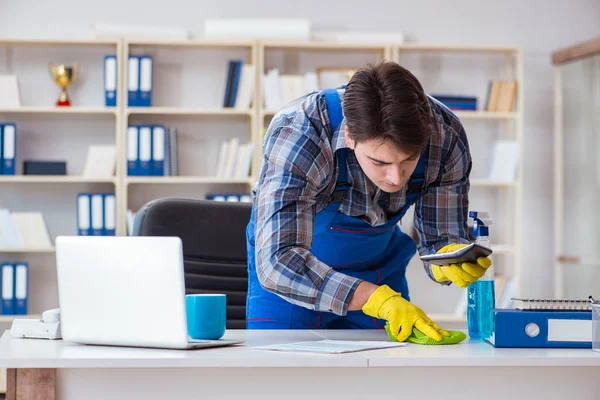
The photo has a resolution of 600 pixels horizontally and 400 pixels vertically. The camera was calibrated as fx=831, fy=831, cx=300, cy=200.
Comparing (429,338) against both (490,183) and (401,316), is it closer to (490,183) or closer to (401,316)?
(401,316)

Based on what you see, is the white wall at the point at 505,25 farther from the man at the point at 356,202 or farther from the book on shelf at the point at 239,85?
the man at the point at 356,202

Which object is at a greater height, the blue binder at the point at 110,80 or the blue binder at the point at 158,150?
the blue binder at the point at 110,80

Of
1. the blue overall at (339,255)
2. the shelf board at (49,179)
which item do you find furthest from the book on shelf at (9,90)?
the blue overall at (339,255)

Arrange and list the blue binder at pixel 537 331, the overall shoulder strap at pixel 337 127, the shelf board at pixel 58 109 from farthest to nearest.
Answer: the shelf board at pixel 58 109
the overall shoulder strap at pixel 337 127
the blue binder at pixel 537 331

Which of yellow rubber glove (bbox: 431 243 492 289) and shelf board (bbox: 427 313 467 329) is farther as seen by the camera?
shelf board (bbox: 427 313 467 329)

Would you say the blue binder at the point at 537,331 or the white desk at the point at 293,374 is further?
the blue binder at the point at 537,331

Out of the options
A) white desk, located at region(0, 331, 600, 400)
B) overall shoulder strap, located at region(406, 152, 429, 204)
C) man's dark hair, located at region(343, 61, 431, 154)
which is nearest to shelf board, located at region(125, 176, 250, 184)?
overall shoulder strap, located at region(406, 152, 429, 204)

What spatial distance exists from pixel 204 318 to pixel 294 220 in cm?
31

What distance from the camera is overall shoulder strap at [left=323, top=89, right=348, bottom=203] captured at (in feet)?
5.92

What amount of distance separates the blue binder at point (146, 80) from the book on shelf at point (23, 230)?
0.81m

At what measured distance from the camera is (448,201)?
1.96 m

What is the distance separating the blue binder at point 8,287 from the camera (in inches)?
168

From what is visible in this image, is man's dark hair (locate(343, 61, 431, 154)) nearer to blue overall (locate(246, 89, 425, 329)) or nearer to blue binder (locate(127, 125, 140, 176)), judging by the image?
blue overall (locate(246, 89, 425, 329))

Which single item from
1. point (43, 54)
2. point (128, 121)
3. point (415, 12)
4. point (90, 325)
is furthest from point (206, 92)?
point (90, 325)
